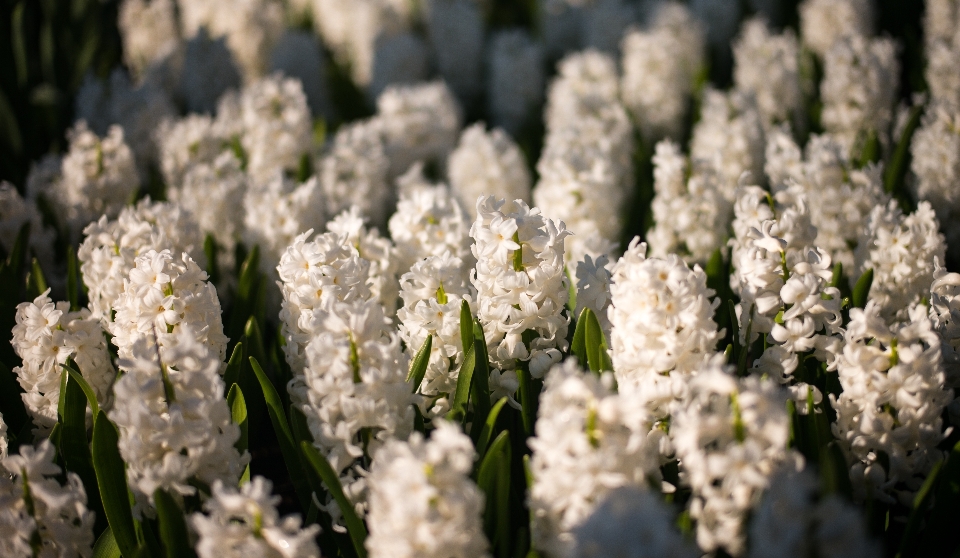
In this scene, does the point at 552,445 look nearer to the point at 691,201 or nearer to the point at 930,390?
the point at 930,390

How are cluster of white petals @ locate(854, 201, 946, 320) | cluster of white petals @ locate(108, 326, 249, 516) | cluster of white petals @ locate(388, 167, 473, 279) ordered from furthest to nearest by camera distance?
cluster of white petals @ locate(388, 167, 473, 279), cluster of white petals @ locate(854, 201, 946, 320), cluster of white petals @ locate(108, 326, 249, 516)

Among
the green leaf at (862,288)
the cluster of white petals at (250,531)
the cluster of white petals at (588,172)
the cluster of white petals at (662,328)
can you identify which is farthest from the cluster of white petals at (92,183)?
the green leaf at (862,288)

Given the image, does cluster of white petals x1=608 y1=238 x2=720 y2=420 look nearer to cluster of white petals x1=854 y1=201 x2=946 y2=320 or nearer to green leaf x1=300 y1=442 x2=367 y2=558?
green leaf x1=300 y1=442 x2=367 y2=558

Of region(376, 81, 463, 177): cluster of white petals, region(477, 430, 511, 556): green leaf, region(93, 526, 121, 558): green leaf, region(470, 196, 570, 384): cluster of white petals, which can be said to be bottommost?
region(93, 526, 121, 558): green leaf

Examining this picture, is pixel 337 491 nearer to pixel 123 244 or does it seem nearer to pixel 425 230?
pixel 425 230

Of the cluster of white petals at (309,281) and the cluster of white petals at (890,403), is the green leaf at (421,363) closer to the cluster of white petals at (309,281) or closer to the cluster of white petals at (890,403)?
the cluster of white petals at (309,281)

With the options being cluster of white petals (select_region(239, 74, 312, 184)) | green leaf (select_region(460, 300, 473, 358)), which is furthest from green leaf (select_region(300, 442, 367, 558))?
cluster of white petals (select_region(239, 74, 312, 184))

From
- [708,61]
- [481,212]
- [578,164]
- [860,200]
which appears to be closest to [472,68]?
[708,61]

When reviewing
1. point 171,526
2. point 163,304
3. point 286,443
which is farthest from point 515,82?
point 171,526
